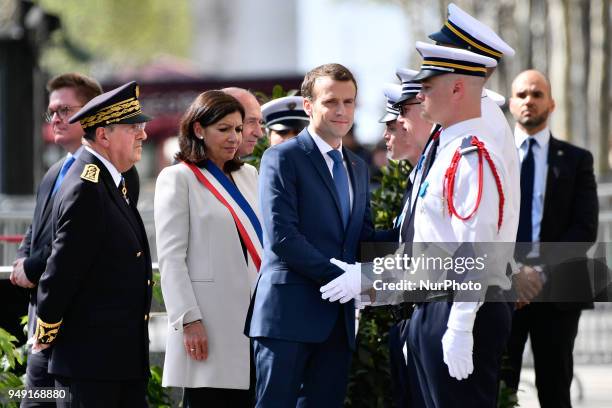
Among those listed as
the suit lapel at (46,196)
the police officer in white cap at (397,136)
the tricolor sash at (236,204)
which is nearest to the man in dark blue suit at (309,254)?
the tricolor sash at (236,204)

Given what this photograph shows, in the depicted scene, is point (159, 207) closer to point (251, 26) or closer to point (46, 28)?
point (46, 28)

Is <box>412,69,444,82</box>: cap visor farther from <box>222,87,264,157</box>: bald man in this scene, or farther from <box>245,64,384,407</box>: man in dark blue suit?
<box>222,87,264,157</box>: bald man

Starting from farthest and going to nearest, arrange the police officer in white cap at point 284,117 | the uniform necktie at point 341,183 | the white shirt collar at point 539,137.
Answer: the white shirt collar at point 539,137, the police officer in white cap at point 284,117, the uniform necktie at point 341,183

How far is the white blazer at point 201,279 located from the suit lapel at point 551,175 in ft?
6.66

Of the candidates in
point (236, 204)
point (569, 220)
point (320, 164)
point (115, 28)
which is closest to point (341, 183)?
point (320, 164)

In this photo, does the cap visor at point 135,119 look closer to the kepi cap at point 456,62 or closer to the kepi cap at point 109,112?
the kepi cap at point 109,112

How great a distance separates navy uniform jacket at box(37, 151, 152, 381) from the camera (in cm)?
615

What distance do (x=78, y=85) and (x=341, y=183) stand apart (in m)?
1.81

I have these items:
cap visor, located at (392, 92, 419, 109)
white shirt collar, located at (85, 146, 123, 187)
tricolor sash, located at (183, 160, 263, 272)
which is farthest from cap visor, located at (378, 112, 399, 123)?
white shirt collar, located at (85, 146, 123, 187)

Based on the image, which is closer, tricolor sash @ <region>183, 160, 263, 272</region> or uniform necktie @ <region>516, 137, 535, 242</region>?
tricolor sash @ <region>183, 160, 263, 272</region>

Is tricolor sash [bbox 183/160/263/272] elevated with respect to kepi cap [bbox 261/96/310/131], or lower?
lower

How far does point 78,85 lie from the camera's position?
7.57 metres

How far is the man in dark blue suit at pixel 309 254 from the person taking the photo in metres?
6.29

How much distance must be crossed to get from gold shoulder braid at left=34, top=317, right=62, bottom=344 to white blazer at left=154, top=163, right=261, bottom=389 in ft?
2.31
